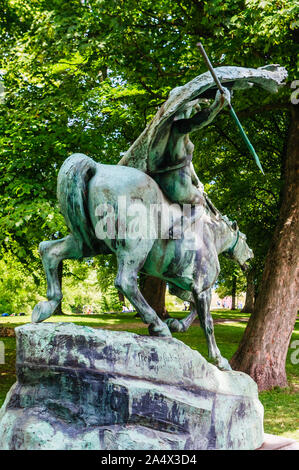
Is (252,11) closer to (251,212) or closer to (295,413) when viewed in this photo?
(295,413)

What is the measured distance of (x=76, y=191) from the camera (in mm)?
4371

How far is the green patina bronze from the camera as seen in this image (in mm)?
4383

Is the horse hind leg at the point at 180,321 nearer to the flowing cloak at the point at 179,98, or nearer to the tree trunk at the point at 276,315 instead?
the flowing cloak at the point at 179,98

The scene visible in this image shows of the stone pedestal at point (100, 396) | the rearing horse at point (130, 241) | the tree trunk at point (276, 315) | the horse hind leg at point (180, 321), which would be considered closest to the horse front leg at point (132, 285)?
the rearing horse at point (130, 241)

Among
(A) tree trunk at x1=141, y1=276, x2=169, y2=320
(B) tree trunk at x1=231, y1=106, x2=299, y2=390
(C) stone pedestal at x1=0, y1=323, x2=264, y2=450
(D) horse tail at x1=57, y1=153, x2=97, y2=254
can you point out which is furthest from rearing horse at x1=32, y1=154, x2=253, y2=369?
(A) tree trunk at x1=141, y1=276, x2=169, y2=320

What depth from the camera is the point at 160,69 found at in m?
10.6

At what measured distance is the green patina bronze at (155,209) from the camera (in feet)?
14.4

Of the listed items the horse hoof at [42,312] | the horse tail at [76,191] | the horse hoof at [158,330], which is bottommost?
the horse hoof at [158,330]

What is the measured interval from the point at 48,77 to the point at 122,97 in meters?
1.73

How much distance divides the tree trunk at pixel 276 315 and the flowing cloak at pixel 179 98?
5.43m

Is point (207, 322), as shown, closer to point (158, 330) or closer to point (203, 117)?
point (158, 330)

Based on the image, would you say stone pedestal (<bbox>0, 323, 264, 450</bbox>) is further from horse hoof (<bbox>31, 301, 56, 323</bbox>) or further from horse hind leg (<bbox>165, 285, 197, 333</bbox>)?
horse hind leg (<bbox>165, 285, 197, 333</bbox>)

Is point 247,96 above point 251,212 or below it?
above
